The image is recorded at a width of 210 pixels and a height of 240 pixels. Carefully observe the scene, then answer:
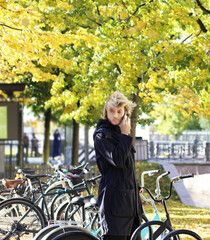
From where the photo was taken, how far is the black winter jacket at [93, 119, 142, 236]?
13.6ft

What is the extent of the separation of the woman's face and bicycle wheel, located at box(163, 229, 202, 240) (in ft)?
3.55

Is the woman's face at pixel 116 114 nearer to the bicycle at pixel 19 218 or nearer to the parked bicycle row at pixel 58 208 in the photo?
the parked bicycle row at pixel 58 208

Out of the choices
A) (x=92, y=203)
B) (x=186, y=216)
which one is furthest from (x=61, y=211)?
(x=186, y=216)

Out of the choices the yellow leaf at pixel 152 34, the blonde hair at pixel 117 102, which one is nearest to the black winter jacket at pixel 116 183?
the blonde hair at pixel 117 102

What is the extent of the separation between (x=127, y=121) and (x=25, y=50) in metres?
4.93

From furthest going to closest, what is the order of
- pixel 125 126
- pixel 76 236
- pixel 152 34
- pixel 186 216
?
pixel 186 216, pixel 152 34, pixel 125 126, pixel 76 236

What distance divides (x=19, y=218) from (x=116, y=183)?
318 cm

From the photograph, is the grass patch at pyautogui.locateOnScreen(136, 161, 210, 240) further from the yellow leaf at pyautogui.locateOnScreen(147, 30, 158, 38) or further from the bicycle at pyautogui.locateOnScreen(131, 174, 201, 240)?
the bicycle at pyautogui.locateOnScreen(131, 174, 201, 240)

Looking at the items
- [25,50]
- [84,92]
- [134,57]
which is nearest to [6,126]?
[84,92]

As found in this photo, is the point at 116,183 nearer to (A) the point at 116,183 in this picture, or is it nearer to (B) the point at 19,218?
(A) the point at 116,183

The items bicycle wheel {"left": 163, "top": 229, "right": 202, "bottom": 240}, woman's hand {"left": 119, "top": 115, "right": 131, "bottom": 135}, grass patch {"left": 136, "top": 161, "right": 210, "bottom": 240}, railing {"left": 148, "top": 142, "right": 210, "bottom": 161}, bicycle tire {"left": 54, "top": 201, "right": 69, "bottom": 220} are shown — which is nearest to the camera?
woman's hand {"left": 119, "top": 115, "right": 131, "bottom": 135}

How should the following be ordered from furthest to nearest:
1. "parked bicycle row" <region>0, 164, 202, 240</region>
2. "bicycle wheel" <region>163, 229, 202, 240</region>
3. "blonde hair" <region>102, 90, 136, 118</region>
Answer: "parked bicycle row" <region>0, 164, 202, 240</region>, "bicycle wheel" <region>163, 229, 202, 240</region>, "blonde hair" <region>102, 90, 136, 118</region>

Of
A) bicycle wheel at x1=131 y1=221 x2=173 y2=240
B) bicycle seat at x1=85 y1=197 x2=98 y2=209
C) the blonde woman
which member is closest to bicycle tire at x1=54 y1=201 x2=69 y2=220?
bicycle seat at x1=85 y1=197 x2=98 y2=209

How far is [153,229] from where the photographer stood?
509 cm
